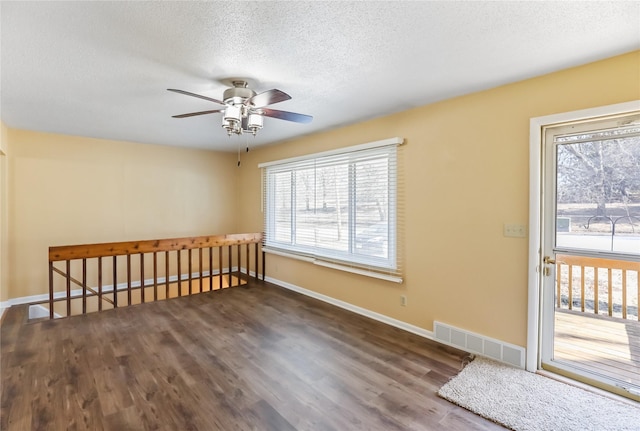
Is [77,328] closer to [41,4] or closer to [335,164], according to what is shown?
[41,4]

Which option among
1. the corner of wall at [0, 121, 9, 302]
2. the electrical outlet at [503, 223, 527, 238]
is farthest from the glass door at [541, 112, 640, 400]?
the corner of wall at [0, 121, 9, 302]

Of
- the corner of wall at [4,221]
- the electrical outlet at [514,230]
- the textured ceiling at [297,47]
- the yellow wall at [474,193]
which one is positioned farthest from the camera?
the corner of wall at [4,221]

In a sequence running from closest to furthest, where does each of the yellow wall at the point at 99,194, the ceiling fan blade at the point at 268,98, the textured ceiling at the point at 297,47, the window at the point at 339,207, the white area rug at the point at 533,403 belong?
the textured ceiling at the point at 297,47
the white area rug at the point at 533,403
the ceiling fan blade at the point at 268,98
the window at the point at 339,207
the yellow wall at the point at 99,194

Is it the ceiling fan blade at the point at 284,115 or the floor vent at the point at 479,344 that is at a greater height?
the ceiling fan blade at the point at 284,115

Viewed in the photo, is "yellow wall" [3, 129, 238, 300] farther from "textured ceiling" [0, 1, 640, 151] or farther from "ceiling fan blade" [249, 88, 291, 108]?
"ceiling fan blade" [249, 88, 291, 108]

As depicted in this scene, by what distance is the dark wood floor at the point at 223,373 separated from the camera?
77.6 inches

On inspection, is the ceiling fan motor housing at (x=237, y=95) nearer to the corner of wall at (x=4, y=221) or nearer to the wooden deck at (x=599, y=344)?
the wooden deck at (x=599, y=344)

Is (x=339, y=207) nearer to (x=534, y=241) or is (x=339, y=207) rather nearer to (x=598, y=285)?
(x=534, y=241)

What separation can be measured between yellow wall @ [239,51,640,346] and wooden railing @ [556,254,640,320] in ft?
1.07

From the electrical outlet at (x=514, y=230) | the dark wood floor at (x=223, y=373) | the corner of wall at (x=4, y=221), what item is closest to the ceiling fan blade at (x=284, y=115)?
the electrical outlet at (x=514, y=230)

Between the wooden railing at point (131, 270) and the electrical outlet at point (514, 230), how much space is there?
3734mm

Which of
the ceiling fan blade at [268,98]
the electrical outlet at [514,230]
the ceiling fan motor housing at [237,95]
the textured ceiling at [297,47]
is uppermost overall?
the textured ceiling at [297,47]

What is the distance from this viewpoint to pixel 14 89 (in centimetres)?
269

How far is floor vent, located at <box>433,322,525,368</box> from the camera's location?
2594 millimetres
